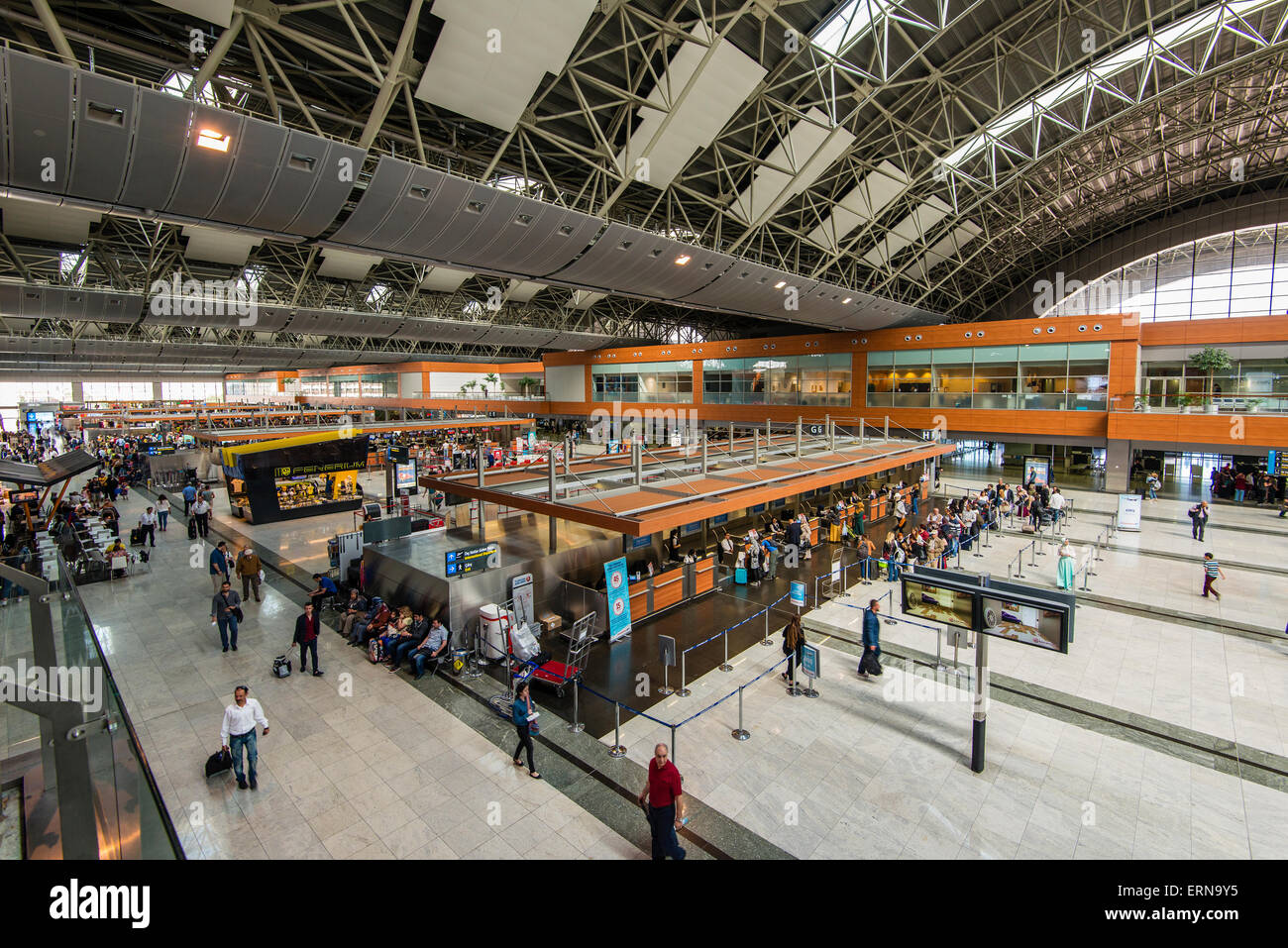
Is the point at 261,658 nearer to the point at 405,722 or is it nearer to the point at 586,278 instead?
the point at 405,722

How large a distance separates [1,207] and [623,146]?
1852cm

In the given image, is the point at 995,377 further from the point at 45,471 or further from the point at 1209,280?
the point at 45,471

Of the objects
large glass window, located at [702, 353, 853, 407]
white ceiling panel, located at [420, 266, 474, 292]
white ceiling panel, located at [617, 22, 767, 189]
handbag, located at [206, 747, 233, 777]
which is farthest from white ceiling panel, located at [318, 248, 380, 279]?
handbag, located at [206, 747, 233, 777]

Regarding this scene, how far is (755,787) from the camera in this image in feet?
21.8

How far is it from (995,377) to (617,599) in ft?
101

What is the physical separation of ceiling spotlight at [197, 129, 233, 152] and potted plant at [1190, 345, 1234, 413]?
3926cm

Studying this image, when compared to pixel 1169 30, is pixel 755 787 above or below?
below

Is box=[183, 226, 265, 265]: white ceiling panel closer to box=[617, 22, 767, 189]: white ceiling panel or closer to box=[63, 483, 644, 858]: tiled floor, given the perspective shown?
box=[617, 22, 767, 189]: white ceiling panel

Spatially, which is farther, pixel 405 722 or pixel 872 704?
pixel 872 704

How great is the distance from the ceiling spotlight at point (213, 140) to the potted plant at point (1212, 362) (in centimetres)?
3926

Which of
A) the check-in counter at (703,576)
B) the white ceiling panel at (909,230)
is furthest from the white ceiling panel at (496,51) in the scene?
the white ceiling panel at (909,230)

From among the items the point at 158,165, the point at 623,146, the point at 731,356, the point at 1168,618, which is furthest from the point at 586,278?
the point at 731,356

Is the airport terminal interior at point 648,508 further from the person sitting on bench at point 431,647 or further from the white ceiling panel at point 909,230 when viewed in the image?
the white ceiling panel at point 909,230

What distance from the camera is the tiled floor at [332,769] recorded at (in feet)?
18.8
